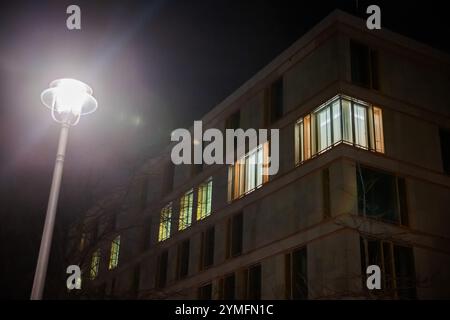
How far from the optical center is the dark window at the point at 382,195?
2228cm

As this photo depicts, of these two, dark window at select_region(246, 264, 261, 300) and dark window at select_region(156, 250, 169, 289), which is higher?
dark window at select_region(156, 250, 169, 289)

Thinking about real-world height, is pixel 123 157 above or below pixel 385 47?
below

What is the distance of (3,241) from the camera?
63.8 feet

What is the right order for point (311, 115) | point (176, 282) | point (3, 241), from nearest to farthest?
point (3, 241)
point (311, 115)
point (176, 282)

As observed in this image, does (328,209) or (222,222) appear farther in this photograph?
(222,222)

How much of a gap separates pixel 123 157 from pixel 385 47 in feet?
43.9

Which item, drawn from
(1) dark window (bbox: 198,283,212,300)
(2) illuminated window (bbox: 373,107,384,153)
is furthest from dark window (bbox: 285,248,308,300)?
(1) dark window (bbox: 198,283,212,300)

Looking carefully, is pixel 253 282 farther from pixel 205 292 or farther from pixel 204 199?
pixel 204 199

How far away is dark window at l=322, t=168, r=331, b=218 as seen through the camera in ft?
73.5

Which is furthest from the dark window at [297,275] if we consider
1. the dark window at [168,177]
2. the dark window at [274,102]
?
the dark window at [168,177]

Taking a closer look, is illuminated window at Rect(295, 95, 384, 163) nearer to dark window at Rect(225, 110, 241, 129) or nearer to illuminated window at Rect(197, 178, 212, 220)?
dark window at Rect(225, 110, 241, 129)

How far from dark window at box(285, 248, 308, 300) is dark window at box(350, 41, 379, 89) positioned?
26.6ft

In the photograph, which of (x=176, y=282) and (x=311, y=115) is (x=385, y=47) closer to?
(x=311, y=115)
